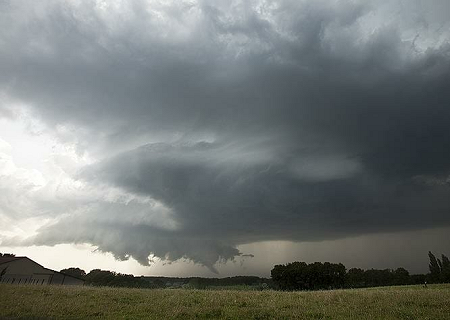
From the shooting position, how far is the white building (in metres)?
72.4

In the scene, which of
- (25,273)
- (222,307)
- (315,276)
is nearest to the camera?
(222,307)

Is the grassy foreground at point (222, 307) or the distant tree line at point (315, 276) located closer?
the grassy foreground at point (222, 307)

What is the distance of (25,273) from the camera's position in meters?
77.6

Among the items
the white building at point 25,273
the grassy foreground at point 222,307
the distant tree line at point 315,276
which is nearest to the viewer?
the grassy foreground at point 222,307

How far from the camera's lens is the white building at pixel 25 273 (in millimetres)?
72438

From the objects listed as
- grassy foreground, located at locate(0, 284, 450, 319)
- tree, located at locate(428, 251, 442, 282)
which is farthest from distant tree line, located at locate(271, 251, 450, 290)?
grassy foreground, located at locate(0, 284, 450, 319)

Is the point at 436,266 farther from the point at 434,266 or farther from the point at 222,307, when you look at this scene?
the point at 222,307

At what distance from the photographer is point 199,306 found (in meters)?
28.9

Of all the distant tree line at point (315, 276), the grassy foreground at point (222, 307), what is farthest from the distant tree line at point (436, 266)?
the grassy foreground at point (222, 307)

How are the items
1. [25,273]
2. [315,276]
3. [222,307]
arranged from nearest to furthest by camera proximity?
[222,307]
[25,273]
[315,276]

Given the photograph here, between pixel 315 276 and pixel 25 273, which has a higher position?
pixel 315 276

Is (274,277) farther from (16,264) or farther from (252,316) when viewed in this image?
(252,316)

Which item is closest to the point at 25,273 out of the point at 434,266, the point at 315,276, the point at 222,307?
the point at 222,307

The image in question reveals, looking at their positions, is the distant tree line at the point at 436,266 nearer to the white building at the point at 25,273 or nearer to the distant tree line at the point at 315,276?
the distant tree line at the point at 315,276
